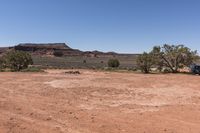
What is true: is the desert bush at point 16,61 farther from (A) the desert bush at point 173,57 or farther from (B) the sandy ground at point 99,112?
(B) the sandy ground at point 99,112

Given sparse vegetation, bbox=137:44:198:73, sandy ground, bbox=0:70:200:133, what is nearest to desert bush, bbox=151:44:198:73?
sparse vegetation, bbox=137:44:198:73

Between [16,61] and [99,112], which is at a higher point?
[16,61]

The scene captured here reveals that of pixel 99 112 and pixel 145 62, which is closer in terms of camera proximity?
pixel 99 112

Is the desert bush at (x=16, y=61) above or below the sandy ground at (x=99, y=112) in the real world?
above

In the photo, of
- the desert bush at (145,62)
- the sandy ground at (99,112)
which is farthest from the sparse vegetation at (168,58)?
the sandy ground at (99,112)

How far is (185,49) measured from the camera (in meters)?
37.8

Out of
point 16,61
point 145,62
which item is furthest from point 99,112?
point 16,61

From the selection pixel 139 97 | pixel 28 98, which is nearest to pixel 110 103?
pixel 139 97

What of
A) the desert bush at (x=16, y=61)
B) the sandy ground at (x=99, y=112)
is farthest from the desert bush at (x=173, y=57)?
the sandy ground at (x=99, y=112)

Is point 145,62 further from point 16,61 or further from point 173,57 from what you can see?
point 16,61

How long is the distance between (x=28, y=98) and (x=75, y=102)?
2.28m

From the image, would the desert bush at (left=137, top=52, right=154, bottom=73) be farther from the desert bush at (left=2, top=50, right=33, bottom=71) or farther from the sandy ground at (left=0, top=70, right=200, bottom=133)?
the sandy ground at (left=0, top=70, right=200, bottom=133)

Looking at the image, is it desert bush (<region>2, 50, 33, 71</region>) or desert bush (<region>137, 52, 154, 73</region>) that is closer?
desert bush (<region>137, 52, 154, 73</region>)

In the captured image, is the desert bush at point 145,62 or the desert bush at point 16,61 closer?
the desert bush at point 145,62
